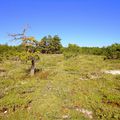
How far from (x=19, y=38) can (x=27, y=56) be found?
2.37 m

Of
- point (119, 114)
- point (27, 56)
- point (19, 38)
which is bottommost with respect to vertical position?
point (119, 114)

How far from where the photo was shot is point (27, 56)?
20703 mm

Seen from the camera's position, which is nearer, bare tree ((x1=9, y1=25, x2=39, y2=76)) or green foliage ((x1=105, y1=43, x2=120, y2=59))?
bare tree ((x1=9, y1=25, x2=39, y2=76))

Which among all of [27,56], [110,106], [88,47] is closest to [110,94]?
[110,106]

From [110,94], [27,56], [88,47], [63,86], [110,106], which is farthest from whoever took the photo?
[88,47]

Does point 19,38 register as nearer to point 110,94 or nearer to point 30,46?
point 30,46

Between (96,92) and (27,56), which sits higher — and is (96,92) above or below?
below

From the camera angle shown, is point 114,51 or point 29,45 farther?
point 114,51

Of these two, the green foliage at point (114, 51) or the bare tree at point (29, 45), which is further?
the green foliage at point (114, 51)

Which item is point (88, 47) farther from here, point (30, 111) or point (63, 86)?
point (30, 111)

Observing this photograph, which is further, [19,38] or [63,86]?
[19,38]

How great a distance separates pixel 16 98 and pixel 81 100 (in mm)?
4454

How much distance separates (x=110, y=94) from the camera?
13531mm

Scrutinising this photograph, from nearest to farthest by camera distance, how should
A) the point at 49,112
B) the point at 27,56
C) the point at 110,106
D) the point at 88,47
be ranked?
the point at 49,112 → the point at 110,106 → the point at 27,56 → the point at 88,47
